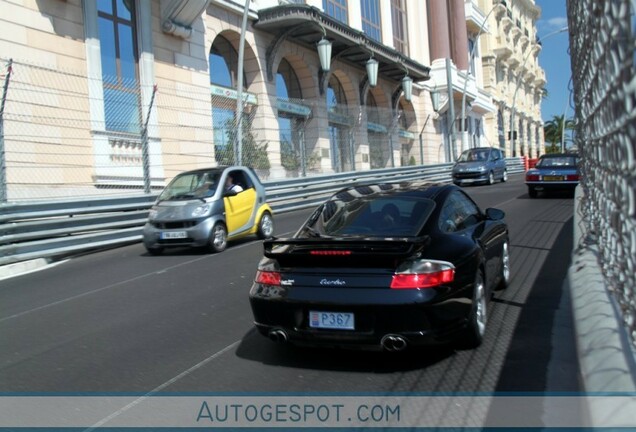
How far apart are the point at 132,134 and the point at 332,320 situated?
12.4 metres

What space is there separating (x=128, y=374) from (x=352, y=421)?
1.99 m

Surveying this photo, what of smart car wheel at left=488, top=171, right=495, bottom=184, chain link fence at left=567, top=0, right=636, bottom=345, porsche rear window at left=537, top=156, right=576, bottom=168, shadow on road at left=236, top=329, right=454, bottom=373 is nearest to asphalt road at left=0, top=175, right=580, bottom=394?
shadow on road at left=236, top=329, right=454, bottom=373

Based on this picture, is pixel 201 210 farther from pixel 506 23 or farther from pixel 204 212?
pixel 506 23

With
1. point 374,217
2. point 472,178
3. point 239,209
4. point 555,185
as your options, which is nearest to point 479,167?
point 472,178

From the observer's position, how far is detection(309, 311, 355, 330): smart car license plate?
4156 millimetres

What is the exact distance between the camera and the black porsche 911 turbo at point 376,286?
4094 millimetres

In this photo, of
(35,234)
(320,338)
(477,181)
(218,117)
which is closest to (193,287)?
(320,338)

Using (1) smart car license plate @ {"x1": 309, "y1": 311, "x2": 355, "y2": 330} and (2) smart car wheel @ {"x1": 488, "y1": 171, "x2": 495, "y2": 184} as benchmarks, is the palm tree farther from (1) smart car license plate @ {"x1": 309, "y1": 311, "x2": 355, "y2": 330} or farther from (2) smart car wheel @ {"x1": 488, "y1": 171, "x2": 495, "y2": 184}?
(1) smart car license plate @ {"x1": 309, "y1": 311, "x2": 355, "y2": 330}

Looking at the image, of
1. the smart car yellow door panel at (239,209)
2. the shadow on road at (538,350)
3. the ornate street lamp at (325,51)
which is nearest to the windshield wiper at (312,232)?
the shadow on road at (538,350)

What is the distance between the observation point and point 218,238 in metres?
10.6

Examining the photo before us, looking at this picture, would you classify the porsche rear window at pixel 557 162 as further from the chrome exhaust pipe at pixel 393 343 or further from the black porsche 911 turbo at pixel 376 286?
the chrome exhaust pipe at pixel 393 343

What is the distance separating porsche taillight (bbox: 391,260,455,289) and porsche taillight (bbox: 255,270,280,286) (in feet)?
3.06

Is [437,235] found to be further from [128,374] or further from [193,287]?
[193,287]

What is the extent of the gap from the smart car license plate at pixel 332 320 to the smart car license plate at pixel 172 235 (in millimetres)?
6515
